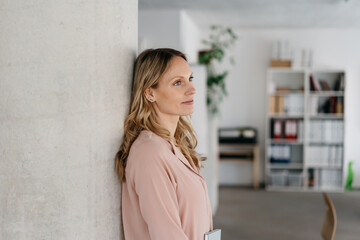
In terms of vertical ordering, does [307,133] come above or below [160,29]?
below

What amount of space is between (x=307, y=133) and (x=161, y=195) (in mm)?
6920

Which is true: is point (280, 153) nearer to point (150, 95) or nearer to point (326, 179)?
point (326, 179)

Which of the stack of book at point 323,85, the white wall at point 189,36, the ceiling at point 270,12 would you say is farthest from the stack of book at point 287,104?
the white wall at point 189,36

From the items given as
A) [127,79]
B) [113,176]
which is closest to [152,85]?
[127,79]

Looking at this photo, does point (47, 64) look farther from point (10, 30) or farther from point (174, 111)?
point (174, 111)

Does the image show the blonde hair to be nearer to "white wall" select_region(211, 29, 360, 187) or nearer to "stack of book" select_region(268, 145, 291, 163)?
"stack of book" select_region(268, 145, 291, 163)

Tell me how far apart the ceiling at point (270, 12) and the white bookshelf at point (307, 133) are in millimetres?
851

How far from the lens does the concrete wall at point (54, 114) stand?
141 centimetres

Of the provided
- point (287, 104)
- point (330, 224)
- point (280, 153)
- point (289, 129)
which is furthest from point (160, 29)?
point (330, 224)

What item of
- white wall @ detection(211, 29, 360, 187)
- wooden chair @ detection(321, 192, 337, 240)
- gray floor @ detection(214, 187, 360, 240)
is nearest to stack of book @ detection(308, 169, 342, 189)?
gray floor @ detection(214, 187, 360, 240)

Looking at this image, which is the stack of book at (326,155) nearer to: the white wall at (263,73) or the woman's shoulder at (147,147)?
the white wall at (263,73)

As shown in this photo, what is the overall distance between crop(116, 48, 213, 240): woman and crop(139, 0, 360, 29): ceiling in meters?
4.05

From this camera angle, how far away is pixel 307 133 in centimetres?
798

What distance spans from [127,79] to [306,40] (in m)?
7.13
